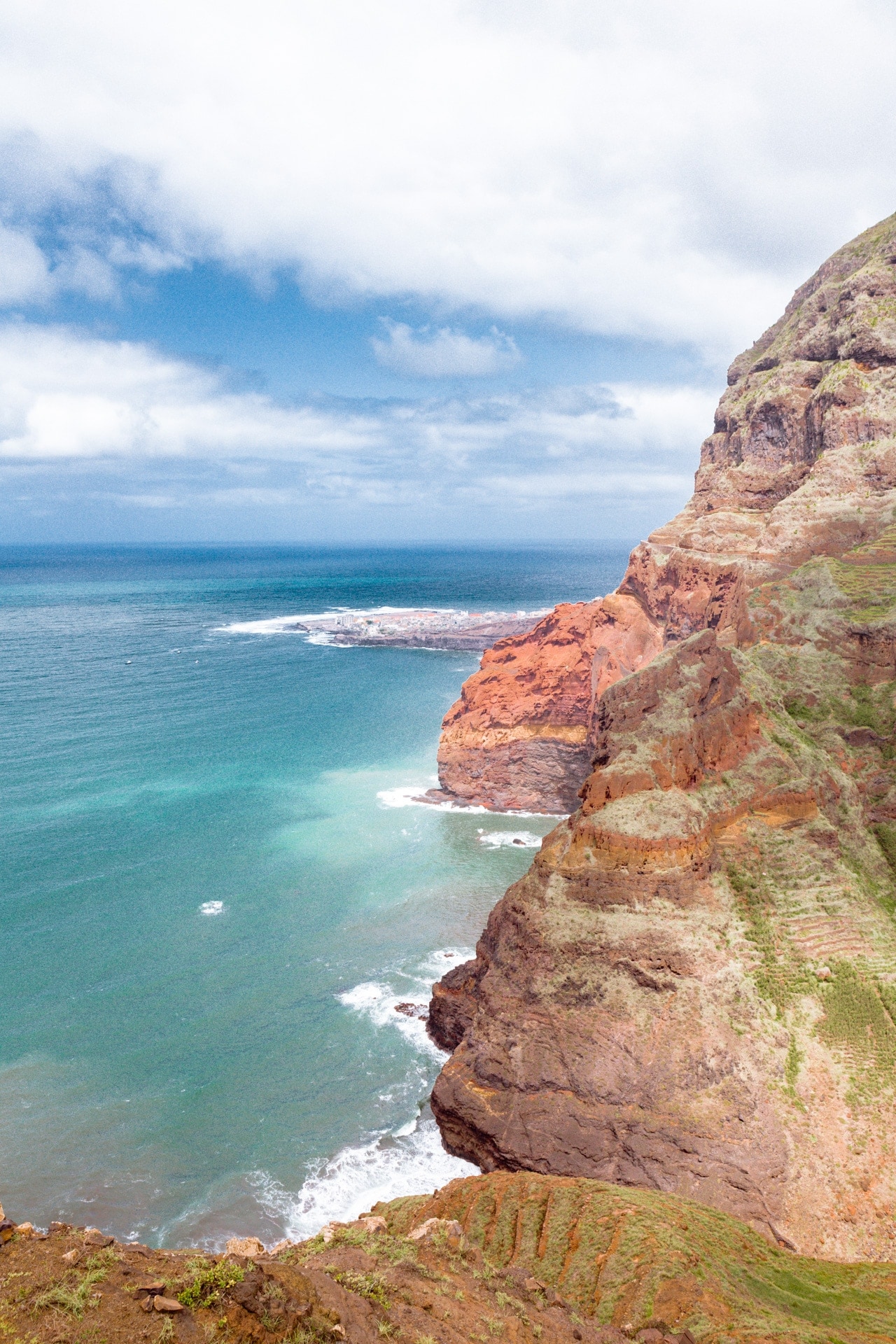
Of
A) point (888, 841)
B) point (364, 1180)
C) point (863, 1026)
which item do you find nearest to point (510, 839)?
point (888, 841)

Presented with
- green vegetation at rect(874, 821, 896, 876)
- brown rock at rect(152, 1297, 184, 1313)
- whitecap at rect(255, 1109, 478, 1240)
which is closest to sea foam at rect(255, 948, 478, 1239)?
whitecap at rect(255, 1109, 478, 1240)

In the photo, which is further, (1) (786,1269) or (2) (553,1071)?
(2) (553,1071)

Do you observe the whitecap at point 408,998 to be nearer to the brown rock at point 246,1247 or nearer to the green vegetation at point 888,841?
the brown rock at point 246,1247

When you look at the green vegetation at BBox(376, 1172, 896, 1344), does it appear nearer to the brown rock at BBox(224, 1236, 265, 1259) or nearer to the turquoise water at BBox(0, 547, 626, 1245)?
the brown rock at BBox(224, 1236, 265, 1259)

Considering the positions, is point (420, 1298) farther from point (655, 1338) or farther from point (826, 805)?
point (826, 805)

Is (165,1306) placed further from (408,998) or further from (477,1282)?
(408,998)

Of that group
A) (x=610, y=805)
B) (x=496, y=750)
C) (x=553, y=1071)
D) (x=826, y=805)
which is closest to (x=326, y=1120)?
(x=553, y=1071)
